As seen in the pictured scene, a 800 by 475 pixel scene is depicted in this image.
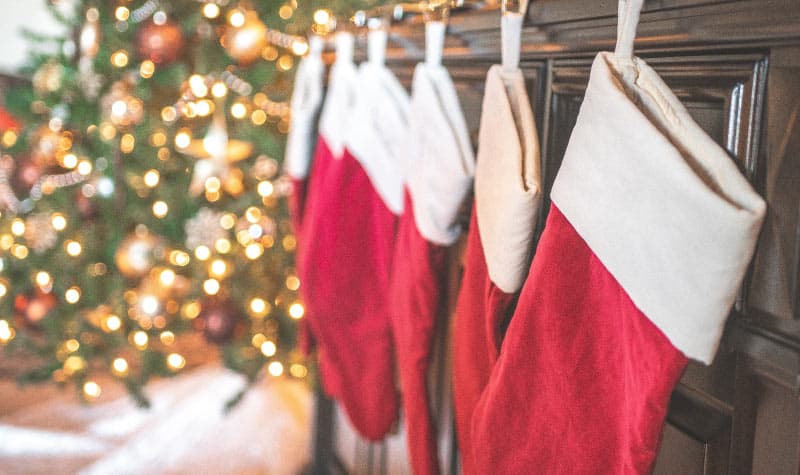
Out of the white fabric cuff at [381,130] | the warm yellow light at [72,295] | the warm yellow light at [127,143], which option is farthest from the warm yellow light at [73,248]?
the white fabric cuff at [381,130]

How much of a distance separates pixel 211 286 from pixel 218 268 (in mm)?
59

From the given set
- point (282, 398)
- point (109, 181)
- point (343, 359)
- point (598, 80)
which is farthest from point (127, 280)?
point (598, 80)

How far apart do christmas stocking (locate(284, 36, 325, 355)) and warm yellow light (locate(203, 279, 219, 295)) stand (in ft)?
1.55

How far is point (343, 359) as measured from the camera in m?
1.34

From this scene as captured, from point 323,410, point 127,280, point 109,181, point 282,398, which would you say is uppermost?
point 109,181

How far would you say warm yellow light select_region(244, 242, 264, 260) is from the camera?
75.7 inches

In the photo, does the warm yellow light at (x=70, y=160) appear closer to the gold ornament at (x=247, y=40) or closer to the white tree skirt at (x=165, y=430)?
the gold ornament at (x=247, y=40)

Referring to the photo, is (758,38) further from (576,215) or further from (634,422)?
(634,422)

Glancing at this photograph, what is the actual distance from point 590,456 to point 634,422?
0.10 meters

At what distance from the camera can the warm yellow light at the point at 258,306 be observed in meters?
1.94

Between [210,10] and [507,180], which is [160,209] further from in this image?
[507,180]

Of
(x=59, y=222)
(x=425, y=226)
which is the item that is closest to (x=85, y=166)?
(x=59, y=222)

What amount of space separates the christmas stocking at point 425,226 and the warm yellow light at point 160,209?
107 centimetres

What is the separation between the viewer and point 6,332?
2178 millimetres
